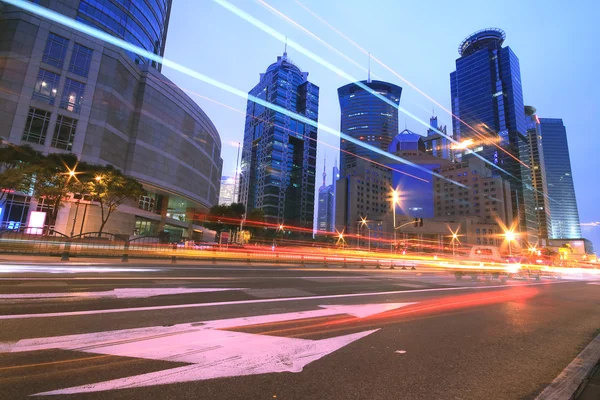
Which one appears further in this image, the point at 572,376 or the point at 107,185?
the point at 107,185

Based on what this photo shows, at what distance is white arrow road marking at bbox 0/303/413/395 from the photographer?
10.3 ft

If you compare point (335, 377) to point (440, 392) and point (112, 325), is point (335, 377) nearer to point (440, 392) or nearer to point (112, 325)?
point (440, 392)

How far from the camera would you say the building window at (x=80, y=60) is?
40531 mm

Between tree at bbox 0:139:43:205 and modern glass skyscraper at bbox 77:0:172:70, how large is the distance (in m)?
27.4

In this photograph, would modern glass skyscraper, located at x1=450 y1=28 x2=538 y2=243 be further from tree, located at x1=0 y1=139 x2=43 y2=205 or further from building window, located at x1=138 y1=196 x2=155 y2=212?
tree, located at x1=0 y1=139 x2=43 y2=205

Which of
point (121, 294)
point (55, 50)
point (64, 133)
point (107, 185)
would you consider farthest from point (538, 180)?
point (121, 294)

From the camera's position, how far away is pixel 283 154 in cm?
16150

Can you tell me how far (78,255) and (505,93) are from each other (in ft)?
726

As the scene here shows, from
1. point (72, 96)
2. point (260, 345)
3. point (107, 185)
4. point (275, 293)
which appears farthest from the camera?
point (72, 96)

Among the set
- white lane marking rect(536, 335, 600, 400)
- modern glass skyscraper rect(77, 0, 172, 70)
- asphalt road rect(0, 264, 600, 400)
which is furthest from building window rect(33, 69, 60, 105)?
white lane marking rect(536, 335, 600, 400)

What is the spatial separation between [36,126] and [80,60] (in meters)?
11.0

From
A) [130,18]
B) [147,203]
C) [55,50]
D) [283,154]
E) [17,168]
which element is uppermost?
[283,154]

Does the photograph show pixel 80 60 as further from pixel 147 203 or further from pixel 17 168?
pixel 17 168

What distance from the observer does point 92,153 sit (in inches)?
1612
